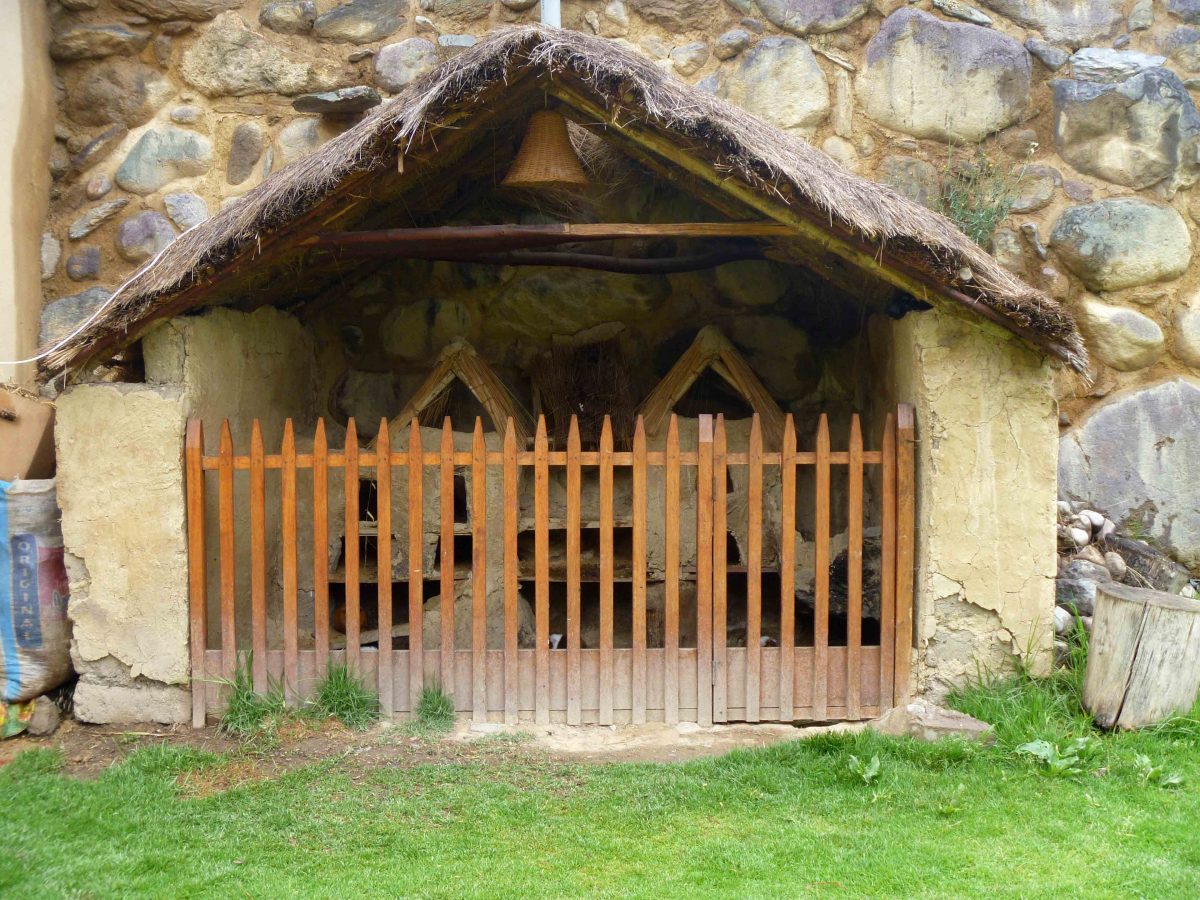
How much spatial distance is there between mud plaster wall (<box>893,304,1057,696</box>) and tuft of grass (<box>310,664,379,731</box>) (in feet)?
8.67

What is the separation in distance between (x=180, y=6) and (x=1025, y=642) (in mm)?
5793

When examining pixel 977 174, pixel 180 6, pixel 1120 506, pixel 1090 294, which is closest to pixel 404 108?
pixel 180 6

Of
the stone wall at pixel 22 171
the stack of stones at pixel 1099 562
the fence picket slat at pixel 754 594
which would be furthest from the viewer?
the stone wall at pixel 22 171

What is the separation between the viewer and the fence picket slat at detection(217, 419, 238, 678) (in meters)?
4.46

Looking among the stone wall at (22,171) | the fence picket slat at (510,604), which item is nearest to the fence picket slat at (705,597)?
the fence picket slat at (510,604)

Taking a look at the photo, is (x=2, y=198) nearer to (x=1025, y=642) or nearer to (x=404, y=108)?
(x=404, y=108)

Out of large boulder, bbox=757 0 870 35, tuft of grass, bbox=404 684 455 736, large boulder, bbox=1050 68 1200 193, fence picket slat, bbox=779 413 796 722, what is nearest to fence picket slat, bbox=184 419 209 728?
tuft of grass, bbox=404 684 455 736

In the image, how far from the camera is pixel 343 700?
14.8ft

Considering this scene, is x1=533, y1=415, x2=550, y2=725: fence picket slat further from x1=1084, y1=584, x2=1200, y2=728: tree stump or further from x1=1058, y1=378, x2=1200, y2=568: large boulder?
x1=1058, y1=378, x2=1200, y2=568: large boulder

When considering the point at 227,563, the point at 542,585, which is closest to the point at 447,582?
the point at 542,585

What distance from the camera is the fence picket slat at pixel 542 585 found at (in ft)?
14.9

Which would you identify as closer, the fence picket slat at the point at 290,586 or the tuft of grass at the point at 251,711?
the tuft of grass at the point at 251,711

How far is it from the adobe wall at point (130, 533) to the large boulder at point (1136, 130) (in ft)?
16.4

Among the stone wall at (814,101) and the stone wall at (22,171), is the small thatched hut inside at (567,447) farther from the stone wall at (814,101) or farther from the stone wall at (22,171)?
the stone wall at (22,171)
